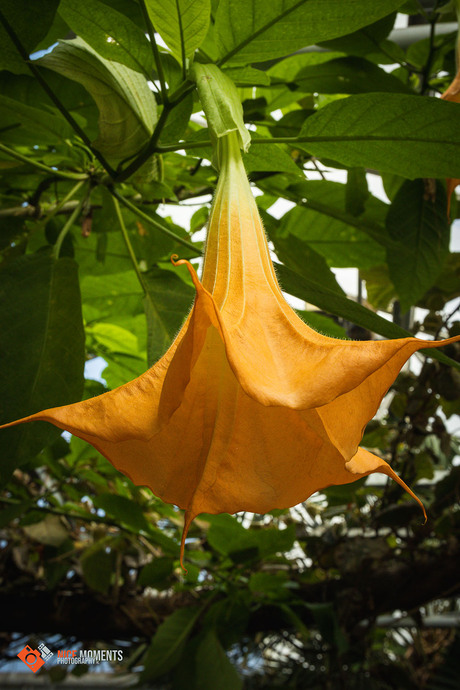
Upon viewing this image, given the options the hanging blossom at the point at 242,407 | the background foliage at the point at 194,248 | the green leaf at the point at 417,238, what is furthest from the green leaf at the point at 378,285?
the hanging blossom at the point at 242,407

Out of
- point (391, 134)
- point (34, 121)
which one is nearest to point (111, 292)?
point (34, 121)

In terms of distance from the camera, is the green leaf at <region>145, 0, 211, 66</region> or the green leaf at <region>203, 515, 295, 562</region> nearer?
the green leaf at <region>145, 0, 211, 66</region>

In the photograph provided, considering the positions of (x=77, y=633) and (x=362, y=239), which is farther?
(x=77, y=633)

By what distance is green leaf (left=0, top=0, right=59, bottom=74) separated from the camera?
1.70ft

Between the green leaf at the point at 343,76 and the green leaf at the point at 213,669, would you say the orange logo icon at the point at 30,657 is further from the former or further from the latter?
the green leaf at the point at 343,76

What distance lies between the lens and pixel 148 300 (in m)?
0.64

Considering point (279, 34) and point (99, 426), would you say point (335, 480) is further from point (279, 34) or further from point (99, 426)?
point (279, 34)

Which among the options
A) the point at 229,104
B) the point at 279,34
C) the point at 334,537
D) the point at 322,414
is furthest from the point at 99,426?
the point at 334,537

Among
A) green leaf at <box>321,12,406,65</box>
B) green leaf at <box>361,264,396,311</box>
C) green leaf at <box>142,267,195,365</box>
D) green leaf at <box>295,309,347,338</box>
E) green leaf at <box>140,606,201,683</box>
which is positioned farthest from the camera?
green leaf at <box>361,264,396,311</box>

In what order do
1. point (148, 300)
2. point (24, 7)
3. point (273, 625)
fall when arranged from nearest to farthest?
point (24, 7) < point (148, 300) < point (273, 625)

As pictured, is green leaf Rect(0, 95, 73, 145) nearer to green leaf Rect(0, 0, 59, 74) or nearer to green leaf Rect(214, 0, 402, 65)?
green leaf Rect(0, 0, 59, 74)

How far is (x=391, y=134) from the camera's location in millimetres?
461

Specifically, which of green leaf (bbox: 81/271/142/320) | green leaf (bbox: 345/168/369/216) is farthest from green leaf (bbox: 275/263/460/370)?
green leaf (bbox: 81/271/142/320)

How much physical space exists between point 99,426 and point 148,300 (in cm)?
40
